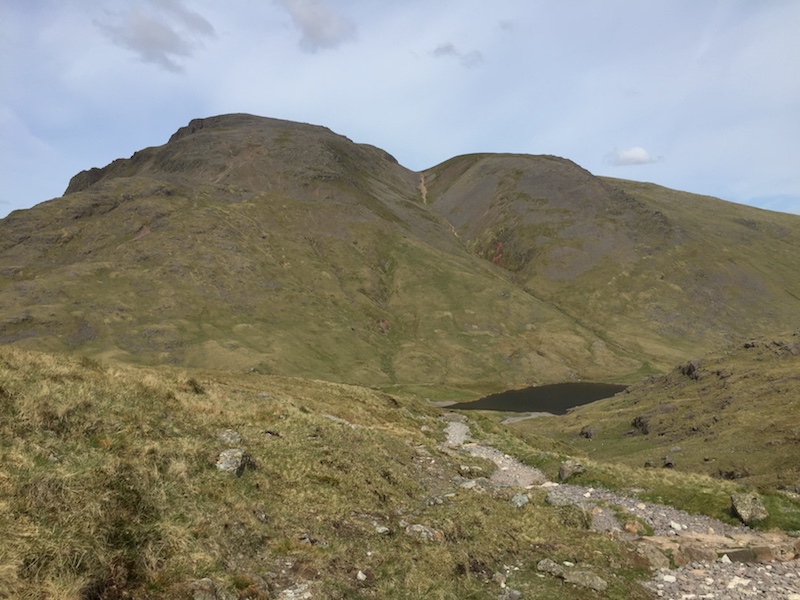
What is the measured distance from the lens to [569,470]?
106 feet

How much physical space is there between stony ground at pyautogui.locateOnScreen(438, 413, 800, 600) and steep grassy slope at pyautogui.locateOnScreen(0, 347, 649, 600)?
4.77 feet

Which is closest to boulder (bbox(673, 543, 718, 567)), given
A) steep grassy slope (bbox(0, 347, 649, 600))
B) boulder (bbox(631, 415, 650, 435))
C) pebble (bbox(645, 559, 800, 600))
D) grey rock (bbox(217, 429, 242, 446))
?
pebble (bbox(645, 559, 800, 600))

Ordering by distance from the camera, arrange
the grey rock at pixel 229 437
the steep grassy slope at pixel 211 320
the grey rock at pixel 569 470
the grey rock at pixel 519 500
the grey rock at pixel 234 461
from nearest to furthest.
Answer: the grey rock at pixel 234 461 < the grey rock at pixel 229 437 < the grey rock at pixel 519 500 < the grey rock at pixel 569 470 < the steep grassy slope at pixel 211 320

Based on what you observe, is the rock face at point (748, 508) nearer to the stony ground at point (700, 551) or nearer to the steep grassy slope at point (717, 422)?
the stony ground at point (700, 551)

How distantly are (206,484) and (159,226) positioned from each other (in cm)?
20645

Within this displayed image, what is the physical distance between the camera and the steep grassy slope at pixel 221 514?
39.1ft

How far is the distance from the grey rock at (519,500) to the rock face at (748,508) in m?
9.73

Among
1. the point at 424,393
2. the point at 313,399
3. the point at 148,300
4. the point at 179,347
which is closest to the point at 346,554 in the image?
the point at 313,399

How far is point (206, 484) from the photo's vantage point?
17859mm

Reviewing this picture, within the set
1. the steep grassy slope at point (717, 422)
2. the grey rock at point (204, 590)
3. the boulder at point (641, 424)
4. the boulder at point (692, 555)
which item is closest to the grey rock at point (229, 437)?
the grey rock at point (204, 590)

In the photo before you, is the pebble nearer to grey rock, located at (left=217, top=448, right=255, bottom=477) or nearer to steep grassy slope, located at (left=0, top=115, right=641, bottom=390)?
grey rock, located at (left=217, top=448, right=255, bottom=477)

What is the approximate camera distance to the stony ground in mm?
17125

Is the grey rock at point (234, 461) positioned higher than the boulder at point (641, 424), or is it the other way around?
the grey rock at point (234, 461)

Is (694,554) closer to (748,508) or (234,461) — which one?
(748,508)
